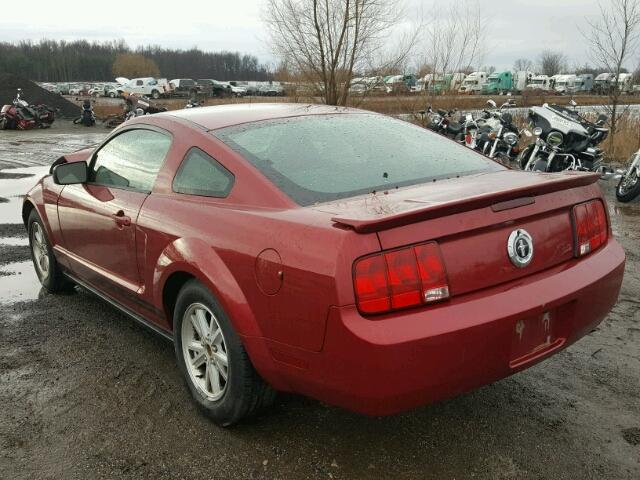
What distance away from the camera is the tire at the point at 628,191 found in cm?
854

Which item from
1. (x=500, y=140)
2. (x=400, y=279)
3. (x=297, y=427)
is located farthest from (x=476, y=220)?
(x=500, y=140)

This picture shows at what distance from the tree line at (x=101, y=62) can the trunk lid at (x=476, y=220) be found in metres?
112

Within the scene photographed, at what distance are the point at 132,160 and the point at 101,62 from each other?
13171 cm

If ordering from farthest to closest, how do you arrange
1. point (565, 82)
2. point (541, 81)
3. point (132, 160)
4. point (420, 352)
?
point (541, 81), point (565, 82), point (132, 160), point (420, 352)

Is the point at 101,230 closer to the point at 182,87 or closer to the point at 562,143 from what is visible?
the point at 562,143

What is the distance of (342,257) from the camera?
210 cm

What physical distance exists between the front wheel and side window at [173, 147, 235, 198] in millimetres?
7460

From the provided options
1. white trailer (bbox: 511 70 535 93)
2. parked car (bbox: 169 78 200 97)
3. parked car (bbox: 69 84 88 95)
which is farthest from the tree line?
white trailer (bbox: 511 70 535 93)

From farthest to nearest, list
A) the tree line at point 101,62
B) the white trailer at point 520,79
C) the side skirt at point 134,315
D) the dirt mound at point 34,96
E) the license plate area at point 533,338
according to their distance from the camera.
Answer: the tree line at point 101,62 → the white trailer at point 520,79 → the dirt mound at point 34,96 → the side skirt at point 134,315 → the license plate area at point 533,338

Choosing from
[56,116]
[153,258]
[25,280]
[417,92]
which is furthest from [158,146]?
[56,116]

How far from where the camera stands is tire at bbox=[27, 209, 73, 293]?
4.68 m

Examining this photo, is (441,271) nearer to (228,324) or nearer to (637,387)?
(228,324)

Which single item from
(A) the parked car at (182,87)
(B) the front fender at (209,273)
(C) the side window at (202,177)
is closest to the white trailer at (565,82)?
(A) the parked car at (182,87)

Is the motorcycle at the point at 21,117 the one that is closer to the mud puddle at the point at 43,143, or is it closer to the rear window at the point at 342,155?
the mud puddle at the point at 43,143
